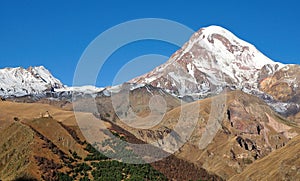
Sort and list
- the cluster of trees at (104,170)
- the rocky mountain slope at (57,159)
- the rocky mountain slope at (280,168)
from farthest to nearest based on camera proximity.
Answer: the rocky mountain slope at (280,168) < the cluster of trees at (104,170) < the rocky mountain slope at (57,159)

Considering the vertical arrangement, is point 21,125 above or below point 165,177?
above

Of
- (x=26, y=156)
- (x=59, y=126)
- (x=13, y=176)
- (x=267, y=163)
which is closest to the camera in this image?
(x=13, y=176)

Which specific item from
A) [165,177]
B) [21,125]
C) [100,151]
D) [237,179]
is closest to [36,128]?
[21,125]

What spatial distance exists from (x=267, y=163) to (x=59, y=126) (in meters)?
80.1

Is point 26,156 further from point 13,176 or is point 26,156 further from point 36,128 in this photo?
point 36,128

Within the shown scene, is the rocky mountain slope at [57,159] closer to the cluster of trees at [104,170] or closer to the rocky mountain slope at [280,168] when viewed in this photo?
the cluster of trees at [104,170]

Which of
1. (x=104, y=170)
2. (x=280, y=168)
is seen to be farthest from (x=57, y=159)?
(x=280, y=168)

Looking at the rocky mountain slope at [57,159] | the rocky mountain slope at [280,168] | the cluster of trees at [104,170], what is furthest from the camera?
the rocky mountain slope at [280,168]

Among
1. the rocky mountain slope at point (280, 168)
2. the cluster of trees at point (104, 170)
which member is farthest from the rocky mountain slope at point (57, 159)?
the rocky mountain slope at point (280, 168)

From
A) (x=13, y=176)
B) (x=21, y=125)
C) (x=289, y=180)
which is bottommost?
(x=13, y=176)

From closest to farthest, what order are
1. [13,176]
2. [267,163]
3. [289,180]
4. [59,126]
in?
1. [13,176]
2. [289,180]
3. [59,126]
4. [267,163]

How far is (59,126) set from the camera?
577 ft

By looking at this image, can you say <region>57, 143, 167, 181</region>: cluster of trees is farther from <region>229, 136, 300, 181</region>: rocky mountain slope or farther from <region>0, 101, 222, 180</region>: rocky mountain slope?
<region>229, 136, 300, 181</region>: rocky mountain slope

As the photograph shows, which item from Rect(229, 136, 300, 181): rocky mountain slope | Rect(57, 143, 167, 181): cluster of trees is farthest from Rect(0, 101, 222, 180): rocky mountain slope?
Rect(229, 136, 300, 181): rocky mountain slope
